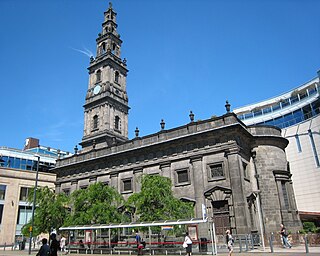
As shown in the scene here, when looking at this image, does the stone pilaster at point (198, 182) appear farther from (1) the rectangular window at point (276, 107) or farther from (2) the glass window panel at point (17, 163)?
(2) the glass window panel at point (17, 163)

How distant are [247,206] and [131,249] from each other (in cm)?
1077

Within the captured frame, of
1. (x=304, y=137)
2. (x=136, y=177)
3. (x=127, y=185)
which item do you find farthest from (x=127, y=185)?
(x=304, y=137)

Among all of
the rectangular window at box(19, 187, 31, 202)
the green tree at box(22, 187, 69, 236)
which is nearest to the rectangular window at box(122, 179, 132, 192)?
the green tree at box(22, 187, 69, 236)

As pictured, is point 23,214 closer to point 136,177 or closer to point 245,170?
point 136,177

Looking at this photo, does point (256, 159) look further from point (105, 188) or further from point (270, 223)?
point (105, 188)

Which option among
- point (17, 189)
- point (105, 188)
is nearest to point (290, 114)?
point (105, 188)

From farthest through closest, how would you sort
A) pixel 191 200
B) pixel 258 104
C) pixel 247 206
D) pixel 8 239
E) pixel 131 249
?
1. pixel 258 104
2. pixel 8 239
3. pixel 191 200
4. pixel 247 206
5. pixel 131 249

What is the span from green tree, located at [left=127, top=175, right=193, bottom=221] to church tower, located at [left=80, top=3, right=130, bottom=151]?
16.1 m

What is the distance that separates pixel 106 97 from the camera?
143 ft

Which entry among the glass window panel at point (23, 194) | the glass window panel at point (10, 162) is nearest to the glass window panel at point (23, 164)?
the glass window panel at point (10, 162)

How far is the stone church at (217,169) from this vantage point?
2619 cm

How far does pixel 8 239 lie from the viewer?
1700 inches

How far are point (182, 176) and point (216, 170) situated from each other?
3.72 metres

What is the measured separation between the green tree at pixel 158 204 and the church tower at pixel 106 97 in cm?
1607
